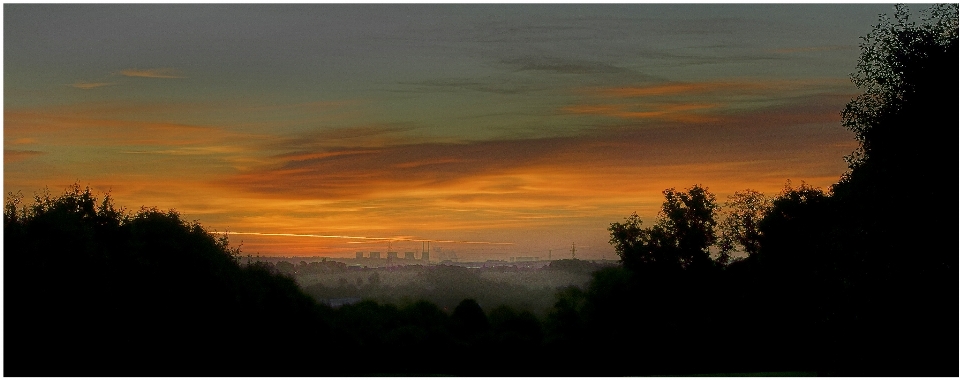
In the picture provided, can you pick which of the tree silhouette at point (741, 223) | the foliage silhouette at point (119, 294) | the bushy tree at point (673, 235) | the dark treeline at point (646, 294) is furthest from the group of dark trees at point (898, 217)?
the foliage silhouette at point (119, 294)

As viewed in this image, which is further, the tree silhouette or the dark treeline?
the tree silhouette

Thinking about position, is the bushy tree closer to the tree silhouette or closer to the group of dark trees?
the tree silhouette

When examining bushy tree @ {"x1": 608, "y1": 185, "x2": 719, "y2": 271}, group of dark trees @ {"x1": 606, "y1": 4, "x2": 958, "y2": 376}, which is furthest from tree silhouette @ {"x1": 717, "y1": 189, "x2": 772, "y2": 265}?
group of dark trees @ {"x1": 606, "y1": 4, "x2": 958, "y2": 376}

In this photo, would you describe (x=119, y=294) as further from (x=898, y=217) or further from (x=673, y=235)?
(x=673, y=235)

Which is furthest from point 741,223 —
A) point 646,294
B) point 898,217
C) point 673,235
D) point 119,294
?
point 119,294

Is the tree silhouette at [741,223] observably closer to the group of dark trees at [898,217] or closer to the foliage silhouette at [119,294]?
the group of dark trees at [898,217]

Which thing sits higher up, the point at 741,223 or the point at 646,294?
the point at 741,223

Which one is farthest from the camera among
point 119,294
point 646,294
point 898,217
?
point 646,294

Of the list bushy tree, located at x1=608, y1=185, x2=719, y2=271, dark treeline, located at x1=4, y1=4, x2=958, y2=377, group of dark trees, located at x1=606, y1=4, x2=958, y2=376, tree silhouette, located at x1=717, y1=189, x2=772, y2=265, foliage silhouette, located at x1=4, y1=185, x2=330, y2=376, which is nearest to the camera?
group of dark trees, located at x1=606, y1=4, x2=958, y2=376
